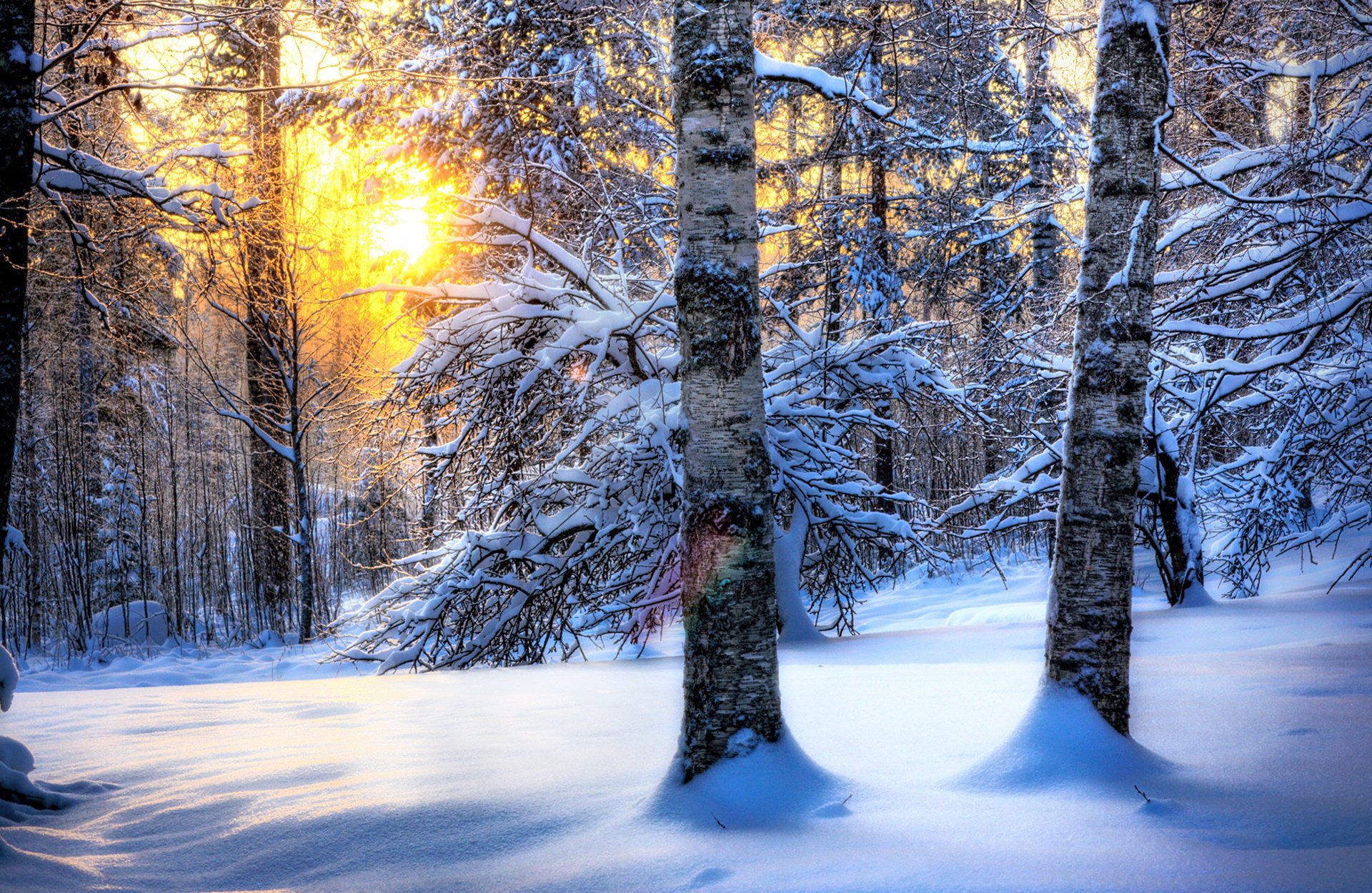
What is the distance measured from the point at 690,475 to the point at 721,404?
272 millimetres

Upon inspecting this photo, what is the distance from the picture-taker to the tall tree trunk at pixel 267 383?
1019cm

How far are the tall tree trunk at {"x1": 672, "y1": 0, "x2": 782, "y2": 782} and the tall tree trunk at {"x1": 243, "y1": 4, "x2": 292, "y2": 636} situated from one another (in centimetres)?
744

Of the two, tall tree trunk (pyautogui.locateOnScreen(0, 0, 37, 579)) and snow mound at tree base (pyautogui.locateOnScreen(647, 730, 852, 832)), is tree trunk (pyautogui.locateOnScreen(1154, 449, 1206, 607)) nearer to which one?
snow mound at tree base (pyautogui.locateOnScreen(647, 730, 852, 832))

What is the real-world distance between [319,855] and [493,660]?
463 cm

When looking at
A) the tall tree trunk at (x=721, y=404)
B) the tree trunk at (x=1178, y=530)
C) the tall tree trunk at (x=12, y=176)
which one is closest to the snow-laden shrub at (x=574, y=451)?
the tree trunk at (x=1178, y=530)

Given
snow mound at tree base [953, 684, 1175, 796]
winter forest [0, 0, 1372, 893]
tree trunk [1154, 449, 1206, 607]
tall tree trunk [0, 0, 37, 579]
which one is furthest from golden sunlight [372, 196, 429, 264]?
tree trunk [1154, 449, 1206, 607]

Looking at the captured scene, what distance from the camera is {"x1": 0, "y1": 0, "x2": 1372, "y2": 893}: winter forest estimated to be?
2818mm

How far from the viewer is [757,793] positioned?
112 inches

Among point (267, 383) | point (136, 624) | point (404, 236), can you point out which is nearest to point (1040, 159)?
point (404, 236)

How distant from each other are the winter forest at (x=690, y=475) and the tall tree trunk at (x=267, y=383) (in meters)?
0.10

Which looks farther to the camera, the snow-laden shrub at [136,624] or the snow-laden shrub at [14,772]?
the snow-laden shrub at [136,624]

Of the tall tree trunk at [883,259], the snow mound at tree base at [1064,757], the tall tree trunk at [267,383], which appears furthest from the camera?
the tall tree trunk at [883,259]

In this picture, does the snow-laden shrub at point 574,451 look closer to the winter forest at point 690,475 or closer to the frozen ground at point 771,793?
the winter forest at point 690,475

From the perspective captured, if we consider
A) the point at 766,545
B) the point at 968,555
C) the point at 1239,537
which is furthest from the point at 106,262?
the point at 968,555
